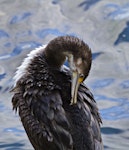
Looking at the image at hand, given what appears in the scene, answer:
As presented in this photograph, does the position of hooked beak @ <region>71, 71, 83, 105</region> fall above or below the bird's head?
below

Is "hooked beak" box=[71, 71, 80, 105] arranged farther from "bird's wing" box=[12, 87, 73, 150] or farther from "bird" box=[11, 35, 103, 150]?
"bird's wing" box=[12, 87, 73, 150]

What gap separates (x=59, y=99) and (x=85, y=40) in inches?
135

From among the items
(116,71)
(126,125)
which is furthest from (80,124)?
(116,71)

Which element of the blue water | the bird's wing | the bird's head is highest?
the blue water

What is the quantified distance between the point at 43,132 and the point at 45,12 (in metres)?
4.03

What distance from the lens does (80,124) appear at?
5.57 m

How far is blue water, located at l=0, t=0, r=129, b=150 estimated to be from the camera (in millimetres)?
7852

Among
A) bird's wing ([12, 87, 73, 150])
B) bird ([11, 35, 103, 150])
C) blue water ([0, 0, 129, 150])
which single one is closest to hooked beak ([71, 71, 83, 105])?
bird ([11, 35, 103, 150])

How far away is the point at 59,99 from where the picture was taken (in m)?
5.63

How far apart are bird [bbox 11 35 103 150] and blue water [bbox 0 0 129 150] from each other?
70.4 inches

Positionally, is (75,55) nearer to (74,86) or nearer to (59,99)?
(74,86)

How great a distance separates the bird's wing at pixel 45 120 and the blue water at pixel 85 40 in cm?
180

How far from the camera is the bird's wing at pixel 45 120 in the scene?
556cm

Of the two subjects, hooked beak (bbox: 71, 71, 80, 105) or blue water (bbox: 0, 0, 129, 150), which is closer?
hooked beak (bbox: 71, 71, 80, 105)
